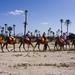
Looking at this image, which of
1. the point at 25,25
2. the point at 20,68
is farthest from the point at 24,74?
the point at 25,25

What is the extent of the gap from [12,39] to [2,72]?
16.0 meters

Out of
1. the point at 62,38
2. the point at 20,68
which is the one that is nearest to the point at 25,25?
the point at 62,38

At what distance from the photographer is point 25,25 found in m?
83.6

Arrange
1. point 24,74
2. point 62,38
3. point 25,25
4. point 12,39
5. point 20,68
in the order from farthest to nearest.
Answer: point 25,25, point 62,38, point 12,39, point 20,68, point 24,74

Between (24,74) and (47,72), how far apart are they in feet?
3.72

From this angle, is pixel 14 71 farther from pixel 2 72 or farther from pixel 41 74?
pixel 41 74

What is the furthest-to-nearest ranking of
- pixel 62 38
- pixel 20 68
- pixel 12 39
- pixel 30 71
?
pixel 62 38
pixel 12 39
pixel 20 68
pixel 30 71

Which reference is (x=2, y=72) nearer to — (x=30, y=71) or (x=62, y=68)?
(x=30, y=71)

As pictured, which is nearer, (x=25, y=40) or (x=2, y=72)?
(x=2, y=72)

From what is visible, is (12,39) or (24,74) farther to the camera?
(12,39)

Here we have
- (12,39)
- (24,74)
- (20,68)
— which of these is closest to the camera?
(24,74)

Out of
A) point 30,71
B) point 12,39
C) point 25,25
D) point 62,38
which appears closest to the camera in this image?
point 30,71

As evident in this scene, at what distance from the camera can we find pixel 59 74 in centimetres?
1433

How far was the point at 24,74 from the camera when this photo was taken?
1429 cm
